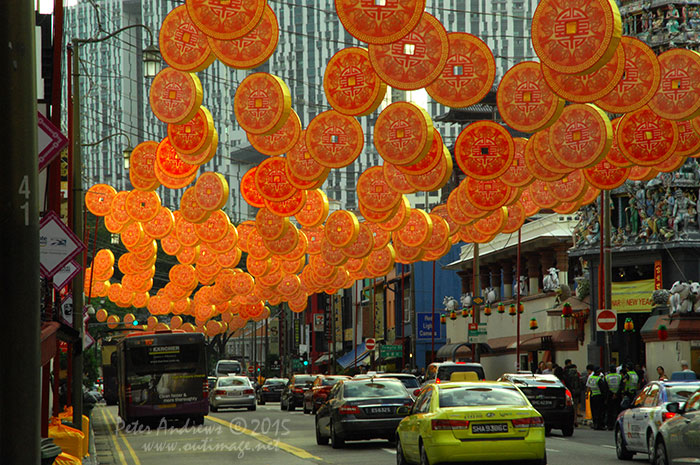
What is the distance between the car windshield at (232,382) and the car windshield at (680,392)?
32.6 m

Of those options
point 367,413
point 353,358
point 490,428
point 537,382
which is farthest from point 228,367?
point 490,428

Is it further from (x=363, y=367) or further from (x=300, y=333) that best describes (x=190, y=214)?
(x=300, y=333)

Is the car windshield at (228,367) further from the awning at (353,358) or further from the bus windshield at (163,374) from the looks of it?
the bus windshield at (163,374)

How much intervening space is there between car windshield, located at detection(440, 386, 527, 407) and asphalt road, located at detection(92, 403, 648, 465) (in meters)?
2.86

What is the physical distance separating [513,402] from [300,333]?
11092cm

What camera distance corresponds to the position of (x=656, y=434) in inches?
642

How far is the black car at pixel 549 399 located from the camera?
88.7 ft

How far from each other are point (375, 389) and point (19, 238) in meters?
19.1

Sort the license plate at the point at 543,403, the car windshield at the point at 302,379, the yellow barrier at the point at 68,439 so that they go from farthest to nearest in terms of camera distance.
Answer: the car windshield at the point at 302,379
the license plate at the point at 543,403
the yellow barrier at the point at 68,439

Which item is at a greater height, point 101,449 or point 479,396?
point 479,396

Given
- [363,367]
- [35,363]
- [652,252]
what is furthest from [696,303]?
[363,367]

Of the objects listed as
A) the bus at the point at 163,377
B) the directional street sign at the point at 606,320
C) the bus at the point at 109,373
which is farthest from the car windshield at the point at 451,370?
the bus at the point at 109,373

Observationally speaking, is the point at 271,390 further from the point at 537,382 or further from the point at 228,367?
the point at 537,382

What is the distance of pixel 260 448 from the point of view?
2406 cm
